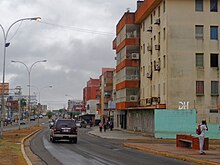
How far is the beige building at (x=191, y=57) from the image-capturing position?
152ft

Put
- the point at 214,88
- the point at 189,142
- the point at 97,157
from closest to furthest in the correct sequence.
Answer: the point at 97,157, the point at 189,142, the point at 214,88

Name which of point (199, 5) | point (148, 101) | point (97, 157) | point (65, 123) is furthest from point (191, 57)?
point (97, 157)

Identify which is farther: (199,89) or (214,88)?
(214,88)

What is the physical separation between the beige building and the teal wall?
6.95 ft

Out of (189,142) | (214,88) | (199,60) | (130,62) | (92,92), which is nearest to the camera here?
(189,142)

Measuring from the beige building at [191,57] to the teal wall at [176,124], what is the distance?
6.95ft

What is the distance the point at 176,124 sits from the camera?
44.0 metres

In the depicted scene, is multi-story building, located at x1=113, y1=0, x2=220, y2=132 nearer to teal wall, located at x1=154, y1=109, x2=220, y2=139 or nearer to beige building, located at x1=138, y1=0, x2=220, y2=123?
beige building, located at x1=138, y1=0, x2=220, y2=123

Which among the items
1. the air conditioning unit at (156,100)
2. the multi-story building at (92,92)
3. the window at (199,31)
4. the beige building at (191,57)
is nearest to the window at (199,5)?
the beige building at (191,57)

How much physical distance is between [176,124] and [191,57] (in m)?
7.59

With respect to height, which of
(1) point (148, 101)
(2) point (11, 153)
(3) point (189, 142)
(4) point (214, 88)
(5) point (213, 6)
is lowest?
(2) point (11, 153)

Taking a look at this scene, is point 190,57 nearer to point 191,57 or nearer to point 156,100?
point 191,57

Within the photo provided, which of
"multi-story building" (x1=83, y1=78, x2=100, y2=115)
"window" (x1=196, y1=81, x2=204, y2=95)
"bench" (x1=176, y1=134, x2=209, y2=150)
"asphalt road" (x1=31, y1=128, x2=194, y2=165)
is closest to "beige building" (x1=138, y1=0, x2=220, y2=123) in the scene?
"window" (x1=196, y1=81, x2=204, y2=95)

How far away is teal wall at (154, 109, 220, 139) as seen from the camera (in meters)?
43.1
